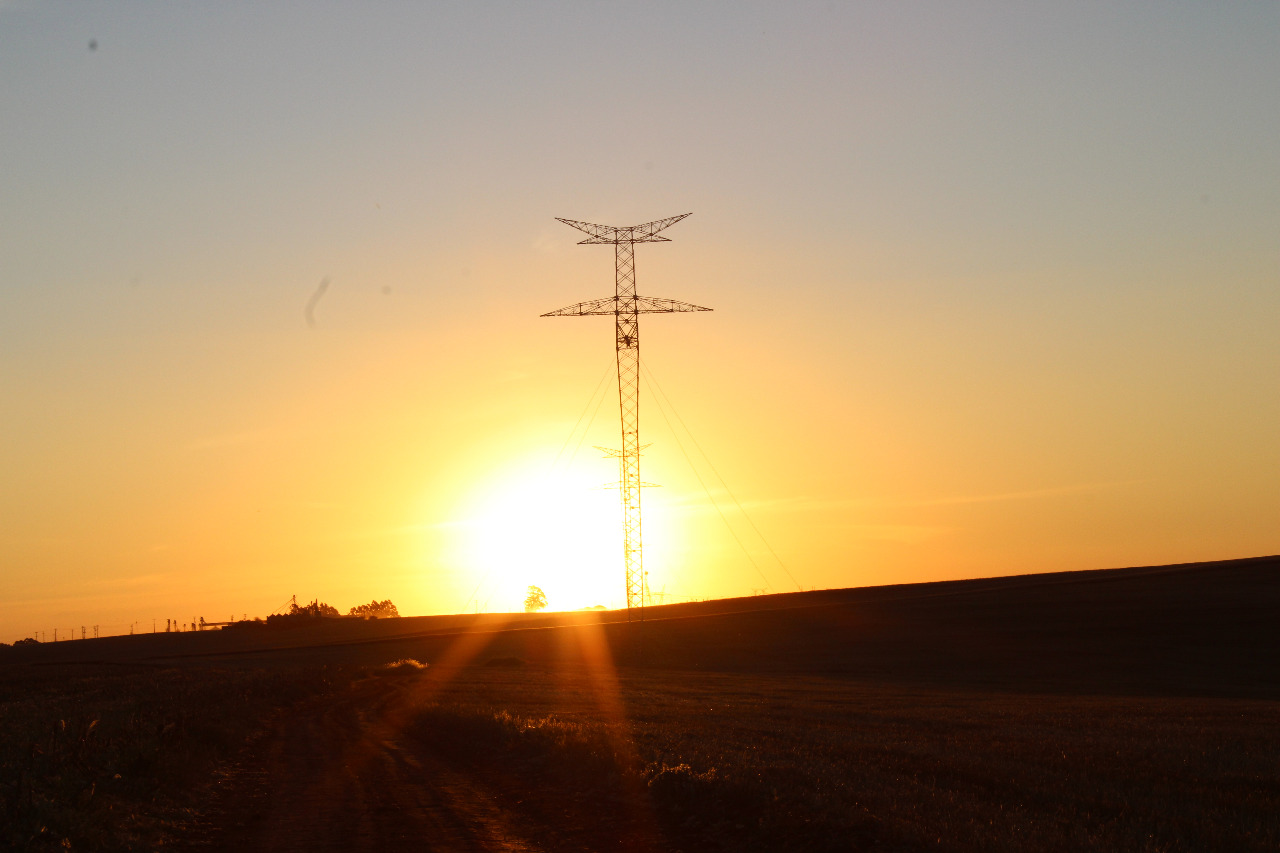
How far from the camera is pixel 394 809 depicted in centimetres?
1694

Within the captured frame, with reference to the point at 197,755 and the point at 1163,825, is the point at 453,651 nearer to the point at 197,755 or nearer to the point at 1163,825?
the point at 197,755

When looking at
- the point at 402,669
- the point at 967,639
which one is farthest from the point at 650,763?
the point at 967,639

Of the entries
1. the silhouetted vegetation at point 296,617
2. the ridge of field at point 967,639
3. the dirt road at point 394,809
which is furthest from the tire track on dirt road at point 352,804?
the silhouetted vegetation at point 296,617

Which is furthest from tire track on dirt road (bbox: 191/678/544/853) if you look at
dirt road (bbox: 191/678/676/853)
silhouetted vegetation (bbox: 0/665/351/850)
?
silhouetted vegetation (bbox: 0/665/351/850)

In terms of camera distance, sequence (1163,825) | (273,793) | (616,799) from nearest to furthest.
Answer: (1163,825) → (616,799) → (273,793)

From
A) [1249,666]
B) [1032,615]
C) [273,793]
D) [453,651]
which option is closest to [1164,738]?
[273,793]

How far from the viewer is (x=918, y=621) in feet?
300

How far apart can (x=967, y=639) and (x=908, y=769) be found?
65153 mm

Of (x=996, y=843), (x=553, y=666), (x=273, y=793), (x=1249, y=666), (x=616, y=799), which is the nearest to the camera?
(x=996, y=843)

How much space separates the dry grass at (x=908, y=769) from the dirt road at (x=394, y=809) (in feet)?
3.10

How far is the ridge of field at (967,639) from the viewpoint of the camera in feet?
211

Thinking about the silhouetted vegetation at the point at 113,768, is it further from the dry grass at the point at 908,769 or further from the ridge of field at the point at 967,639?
the ridge of field at the point at 967,639

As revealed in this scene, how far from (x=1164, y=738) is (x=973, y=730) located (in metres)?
4.78

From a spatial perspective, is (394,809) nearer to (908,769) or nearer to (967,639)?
(908,769)
